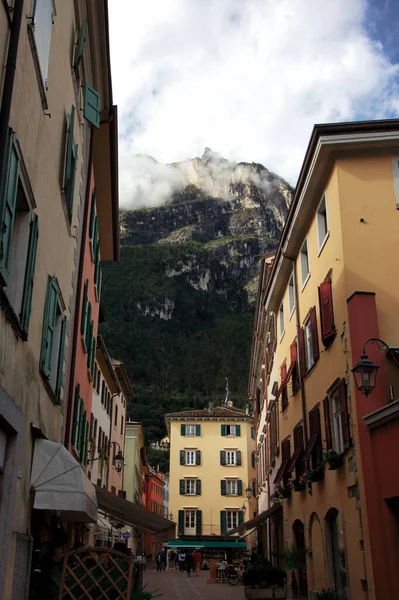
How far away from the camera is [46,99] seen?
28.2 ft

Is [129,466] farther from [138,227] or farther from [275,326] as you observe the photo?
[138,227]

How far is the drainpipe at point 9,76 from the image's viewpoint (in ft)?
20.3

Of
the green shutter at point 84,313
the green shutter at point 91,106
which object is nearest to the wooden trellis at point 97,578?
the green shutter at point 84,313

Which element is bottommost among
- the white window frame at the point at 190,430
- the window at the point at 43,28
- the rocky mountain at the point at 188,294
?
the window at the point at 43,28

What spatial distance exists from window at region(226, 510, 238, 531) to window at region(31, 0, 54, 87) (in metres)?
54.3

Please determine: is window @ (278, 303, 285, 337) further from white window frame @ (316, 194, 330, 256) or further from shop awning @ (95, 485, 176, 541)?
shop awning @ (95, 485, 176, 541)

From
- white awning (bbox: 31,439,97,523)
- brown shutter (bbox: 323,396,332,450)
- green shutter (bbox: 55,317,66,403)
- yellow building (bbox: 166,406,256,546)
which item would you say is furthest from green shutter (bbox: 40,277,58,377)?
yellow building (bbox: 166,406,256,546)

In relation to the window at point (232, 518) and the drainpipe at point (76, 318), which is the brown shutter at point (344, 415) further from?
the window at point (232, 518)

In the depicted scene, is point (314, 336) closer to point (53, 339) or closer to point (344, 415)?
point (344, 415)

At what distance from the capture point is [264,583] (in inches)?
765

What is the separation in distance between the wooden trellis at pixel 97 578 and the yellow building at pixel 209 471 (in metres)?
51.4

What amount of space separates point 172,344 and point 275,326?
426ft

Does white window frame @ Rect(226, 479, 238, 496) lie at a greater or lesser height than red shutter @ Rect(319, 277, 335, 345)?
greater

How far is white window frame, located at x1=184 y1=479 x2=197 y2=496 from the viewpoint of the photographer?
58.3 meters
